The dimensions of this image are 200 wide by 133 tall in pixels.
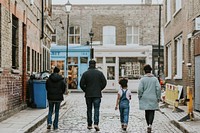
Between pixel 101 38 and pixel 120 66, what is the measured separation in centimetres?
489

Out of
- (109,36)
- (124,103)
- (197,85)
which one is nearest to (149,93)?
(124,103)

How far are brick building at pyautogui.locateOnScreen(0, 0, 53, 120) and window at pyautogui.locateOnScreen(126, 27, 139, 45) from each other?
72.8ft

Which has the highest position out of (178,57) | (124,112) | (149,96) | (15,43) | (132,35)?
(132,35)

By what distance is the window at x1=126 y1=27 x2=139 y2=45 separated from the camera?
46531mm

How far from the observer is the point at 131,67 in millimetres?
42312

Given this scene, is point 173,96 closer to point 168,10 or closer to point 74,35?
point 168,10

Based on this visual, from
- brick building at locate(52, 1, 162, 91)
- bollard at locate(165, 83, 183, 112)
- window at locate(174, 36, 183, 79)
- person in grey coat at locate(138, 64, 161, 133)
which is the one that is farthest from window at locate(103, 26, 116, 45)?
person in grey coat at locate(138, 64, 161, 133)

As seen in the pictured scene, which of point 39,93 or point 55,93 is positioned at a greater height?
point 55,93

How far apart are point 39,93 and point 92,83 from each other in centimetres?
663

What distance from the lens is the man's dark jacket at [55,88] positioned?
1348 centimetres

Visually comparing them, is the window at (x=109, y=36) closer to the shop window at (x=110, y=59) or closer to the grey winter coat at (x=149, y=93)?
the shop window at (x=110, y=59)

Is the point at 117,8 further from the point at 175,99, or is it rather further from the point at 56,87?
the point at 56,87

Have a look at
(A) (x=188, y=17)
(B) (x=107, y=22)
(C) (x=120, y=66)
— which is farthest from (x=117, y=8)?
(A) (x=188, y=17)

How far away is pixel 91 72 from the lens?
13.8 meters
